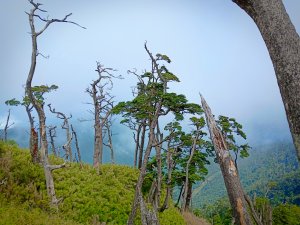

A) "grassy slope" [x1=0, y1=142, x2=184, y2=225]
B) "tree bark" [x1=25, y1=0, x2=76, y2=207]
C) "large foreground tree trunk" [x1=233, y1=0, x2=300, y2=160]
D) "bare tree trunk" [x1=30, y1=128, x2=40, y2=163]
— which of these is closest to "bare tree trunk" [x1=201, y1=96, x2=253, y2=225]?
"large foreground tree trunk" [x1=233, y1=0, x2=300, y2=160]

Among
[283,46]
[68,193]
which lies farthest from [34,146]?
[283,46]

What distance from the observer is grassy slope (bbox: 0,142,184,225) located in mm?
13266

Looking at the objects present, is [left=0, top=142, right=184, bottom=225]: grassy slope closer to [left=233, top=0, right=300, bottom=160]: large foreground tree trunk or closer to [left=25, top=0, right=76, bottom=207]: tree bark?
[left=25, top=0, right=76, bottom=207]: tree bark

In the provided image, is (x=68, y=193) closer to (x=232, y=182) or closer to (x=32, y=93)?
(x=32, y=93)

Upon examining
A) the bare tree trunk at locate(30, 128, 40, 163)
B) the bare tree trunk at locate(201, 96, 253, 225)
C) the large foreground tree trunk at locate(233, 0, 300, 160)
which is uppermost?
the bare tree trunk at locate(30, 128, 40, 163)

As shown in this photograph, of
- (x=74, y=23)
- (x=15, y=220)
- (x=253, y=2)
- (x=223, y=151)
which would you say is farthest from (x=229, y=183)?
(x=74, y=23)

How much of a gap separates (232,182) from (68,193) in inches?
470

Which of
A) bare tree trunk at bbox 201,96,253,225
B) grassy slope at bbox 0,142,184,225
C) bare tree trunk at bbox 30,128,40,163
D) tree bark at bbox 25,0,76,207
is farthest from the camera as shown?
bare tree trunk at bbox 30,128,40,163

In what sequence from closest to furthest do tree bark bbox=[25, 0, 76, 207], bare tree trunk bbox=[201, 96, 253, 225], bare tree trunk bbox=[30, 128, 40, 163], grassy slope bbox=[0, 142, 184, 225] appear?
bare tree trunk bbox=[201, 96, 253, 225] → grassy slope bbox=[0, 142, 184, 225] → tree bark bbox=[25, 0, 76, 207] → bare tree trunk bbox=[30, 128, 40, 163]

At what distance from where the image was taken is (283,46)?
367 centimetres

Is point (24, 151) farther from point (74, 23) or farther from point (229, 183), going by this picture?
point (229, 183)

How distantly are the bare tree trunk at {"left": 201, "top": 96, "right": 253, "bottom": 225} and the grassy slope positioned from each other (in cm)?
668

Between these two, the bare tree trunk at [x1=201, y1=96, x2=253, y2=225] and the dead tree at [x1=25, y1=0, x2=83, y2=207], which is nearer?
the bare tree trunk at [x1=201, y1=96, x2=253, y2=225]

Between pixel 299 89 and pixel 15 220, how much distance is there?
29.0ft
